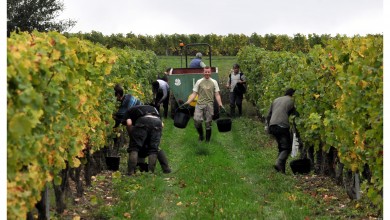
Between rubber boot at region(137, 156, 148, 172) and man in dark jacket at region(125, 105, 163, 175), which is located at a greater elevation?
man in dark jacket at region(125, 105, 163, 175)

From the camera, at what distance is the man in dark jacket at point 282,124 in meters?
14.4

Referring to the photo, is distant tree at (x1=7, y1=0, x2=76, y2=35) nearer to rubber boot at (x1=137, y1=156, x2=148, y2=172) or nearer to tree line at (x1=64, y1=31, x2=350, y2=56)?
tree line at (x1=64, y1=31, x2=350, y2=56)

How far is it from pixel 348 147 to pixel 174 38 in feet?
175

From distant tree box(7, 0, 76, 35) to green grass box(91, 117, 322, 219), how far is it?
138 ft

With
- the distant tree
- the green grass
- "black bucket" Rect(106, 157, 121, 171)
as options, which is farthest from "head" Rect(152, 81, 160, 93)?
the distant tree

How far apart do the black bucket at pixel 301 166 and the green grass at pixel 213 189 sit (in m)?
0.29

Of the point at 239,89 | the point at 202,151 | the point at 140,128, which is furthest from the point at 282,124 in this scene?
the point at 239,89

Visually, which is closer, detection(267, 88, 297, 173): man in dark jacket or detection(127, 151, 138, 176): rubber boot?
detection(127, 151, 138, 176): rubber boot

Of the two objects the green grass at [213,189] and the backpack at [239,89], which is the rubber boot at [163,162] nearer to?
the green grass at [213,189]

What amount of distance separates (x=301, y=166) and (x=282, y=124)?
0.84m

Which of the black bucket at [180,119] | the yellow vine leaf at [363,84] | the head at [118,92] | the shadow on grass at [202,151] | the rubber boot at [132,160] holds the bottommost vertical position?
the shadow on grass at [202,151]

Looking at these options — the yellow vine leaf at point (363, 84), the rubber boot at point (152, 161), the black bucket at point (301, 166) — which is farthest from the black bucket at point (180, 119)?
the yellow vine leaf at point (363, 84)

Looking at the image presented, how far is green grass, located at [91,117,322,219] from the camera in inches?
408
